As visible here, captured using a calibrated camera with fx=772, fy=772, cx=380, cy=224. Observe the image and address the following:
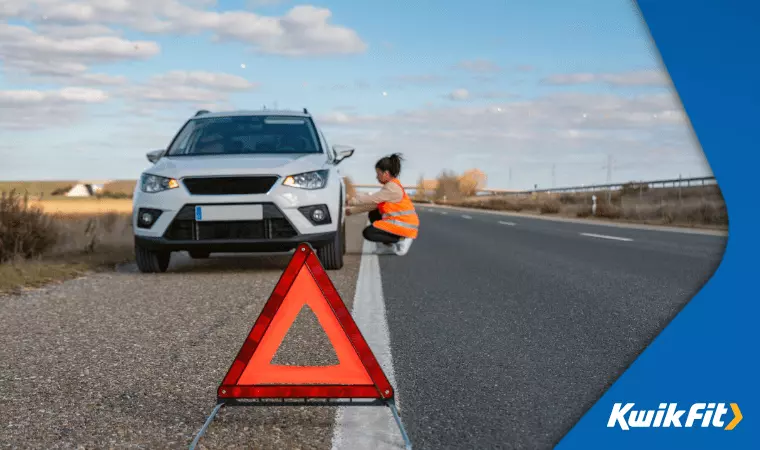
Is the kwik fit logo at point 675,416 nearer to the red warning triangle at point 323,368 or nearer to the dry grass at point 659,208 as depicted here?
the red warning triangle at point 323,368

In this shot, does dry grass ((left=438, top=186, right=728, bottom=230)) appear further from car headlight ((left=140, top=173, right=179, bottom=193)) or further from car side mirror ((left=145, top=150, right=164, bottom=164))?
car headlight ((left=140, top=173, right=179, bottom=193))

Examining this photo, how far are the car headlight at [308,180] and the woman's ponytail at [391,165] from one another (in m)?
1.72

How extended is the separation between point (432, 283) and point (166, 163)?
3.07m

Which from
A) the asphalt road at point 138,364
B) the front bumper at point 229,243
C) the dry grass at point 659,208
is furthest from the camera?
the dry grass at point 659,208

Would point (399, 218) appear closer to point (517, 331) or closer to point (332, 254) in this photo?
point (332, 254)

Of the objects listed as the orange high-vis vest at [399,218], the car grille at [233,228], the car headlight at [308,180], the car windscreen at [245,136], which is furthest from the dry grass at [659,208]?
the car grille at [233,228]

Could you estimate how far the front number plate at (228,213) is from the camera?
7.64 m

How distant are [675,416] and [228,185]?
5869mm

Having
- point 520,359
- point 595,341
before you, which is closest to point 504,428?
point 520,359

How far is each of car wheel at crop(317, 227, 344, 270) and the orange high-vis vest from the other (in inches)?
58.2

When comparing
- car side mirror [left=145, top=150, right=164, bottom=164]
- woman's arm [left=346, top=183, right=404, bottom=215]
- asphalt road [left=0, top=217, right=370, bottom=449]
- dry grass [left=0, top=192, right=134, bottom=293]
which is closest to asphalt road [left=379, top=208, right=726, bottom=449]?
asphalt road [left=0, top=217, right=370, bottom=449]

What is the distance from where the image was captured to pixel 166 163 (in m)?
8.11

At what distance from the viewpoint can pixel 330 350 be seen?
434 centimetres

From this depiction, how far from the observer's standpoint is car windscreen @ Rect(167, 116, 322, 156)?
8.75 metres
